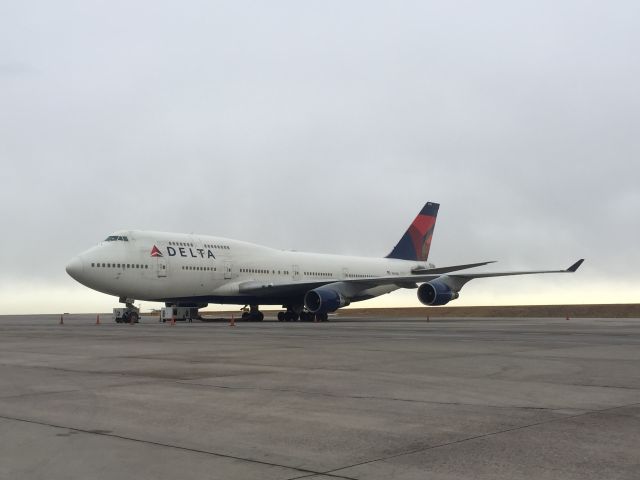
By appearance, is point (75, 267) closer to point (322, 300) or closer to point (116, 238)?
point (116, 238)

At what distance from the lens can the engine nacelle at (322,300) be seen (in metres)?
35.5

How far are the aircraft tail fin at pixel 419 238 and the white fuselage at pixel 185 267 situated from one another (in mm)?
9844

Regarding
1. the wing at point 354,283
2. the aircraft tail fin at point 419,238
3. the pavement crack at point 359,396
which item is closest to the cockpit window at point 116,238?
the wing at point 354,283

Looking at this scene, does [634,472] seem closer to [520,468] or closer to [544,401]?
[520,468]

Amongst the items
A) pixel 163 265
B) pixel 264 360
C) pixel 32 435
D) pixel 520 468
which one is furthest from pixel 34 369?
pixel 163 265

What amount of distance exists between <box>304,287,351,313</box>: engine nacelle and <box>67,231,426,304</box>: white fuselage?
12.6 feet

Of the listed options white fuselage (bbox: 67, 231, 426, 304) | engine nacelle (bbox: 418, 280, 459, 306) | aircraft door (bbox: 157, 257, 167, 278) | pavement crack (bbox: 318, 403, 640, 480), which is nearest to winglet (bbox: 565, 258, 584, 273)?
engine nacelle (bbox: 418, 280, 459, 306)

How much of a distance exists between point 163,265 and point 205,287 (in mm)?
3122

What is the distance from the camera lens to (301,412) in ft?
20.0

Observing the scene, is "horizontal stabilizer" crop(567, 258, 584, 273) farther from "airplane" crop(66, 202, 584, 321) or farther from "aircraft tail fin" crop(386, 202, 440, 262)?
"aircraft tail fin" crop(386, 202, 440, 262)

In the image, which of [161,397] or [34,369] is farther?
[34,369]

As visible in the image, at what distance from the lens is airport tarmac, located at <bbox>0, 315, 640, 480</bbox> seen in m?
4.17

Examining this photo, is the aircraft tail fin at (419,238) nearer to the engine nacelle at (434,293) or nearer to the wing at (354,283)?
the wing at (354,283)

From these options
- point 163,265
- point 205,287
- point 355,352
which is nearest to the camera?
point 355,352
